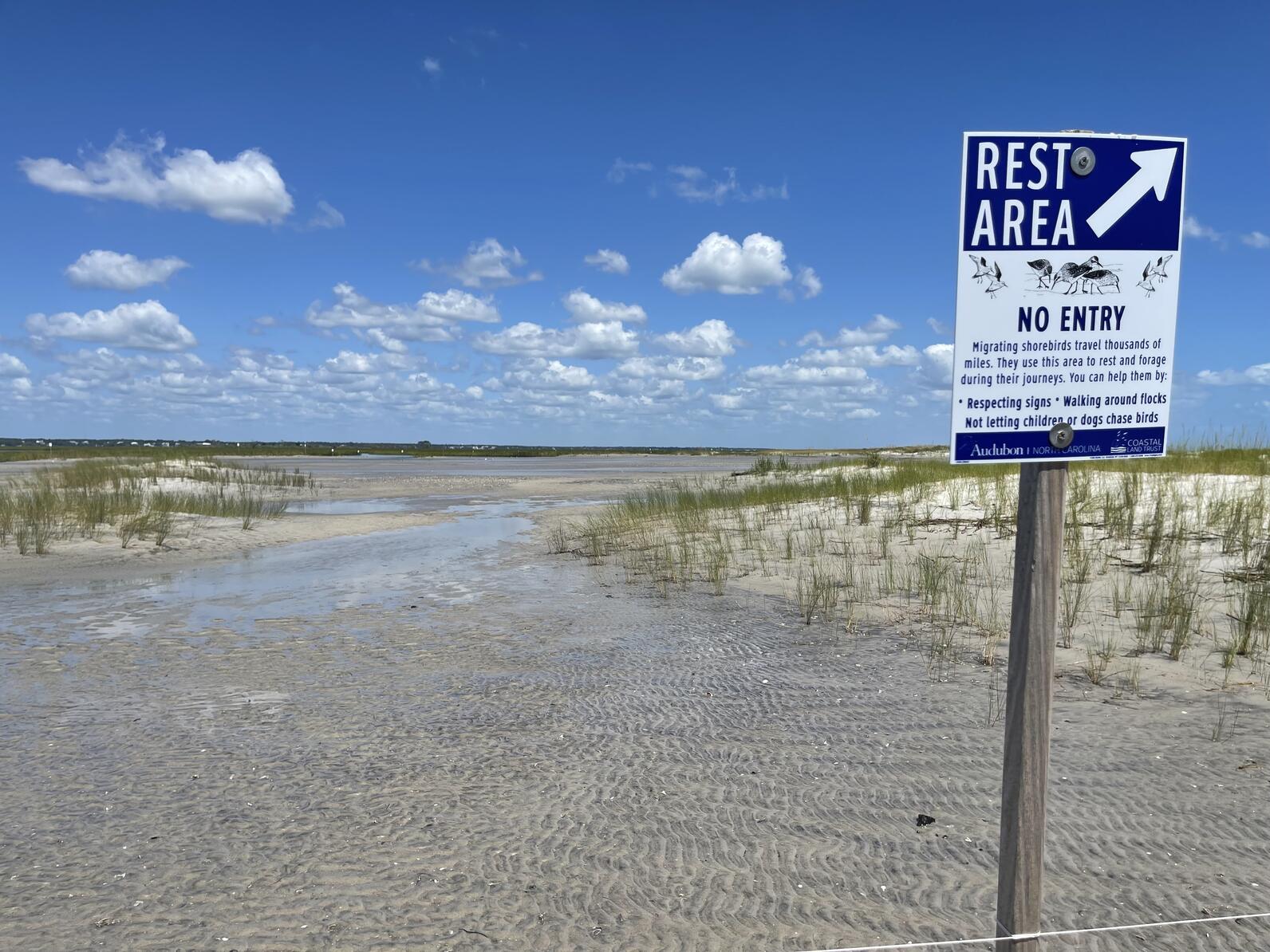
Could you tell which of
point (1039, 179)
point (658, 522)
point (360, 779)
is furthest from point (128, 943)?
point (658, 522)

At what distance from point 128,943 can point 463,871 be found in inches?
46.1

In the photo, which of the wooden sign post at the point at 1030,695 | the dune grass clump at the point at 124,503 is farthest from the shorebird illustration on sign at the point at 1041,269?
the dune grass clump at the point at 124,503

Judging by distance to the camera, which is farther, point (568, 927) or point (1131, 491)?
point (1131, 491)

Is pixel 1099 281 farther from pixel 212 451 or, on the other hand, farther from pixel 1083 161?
pixel 212 451

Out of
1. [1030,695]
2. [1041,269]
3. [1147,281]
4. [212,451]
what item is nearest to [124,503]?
[1030,695]

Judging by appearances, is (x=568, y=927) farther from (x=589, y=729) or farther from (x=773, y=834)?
(x=589, y=729)

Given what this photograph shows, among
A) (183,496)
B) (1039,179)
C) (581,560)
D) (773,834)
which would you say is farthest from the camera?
(183,496)

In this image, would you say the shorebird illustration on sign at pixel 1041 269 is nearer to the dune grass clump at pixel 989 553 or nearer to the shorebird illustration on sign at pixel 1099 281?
the shorebird illustration on sign at pixel 1099 281

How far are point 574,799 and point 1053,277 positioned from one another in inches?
123

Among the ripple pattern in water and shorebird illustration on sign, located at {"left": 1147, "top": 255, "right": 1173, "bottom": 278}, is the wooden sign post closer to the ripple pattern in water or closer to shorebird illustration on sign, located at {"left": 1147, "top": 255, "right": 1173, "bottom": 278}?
shorebird illustration on sign, located at {"left": 1147, "top": 255, "right": 1173, "bottom": 278}

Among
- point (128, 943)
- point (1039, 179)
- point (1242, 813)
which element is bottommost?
point (128, 943)

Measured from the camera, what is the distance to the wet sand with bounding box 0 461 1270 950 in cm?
312

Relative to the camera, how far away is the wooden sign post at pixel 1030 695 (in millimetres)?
2264

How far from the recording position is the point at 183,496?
20.5 m
